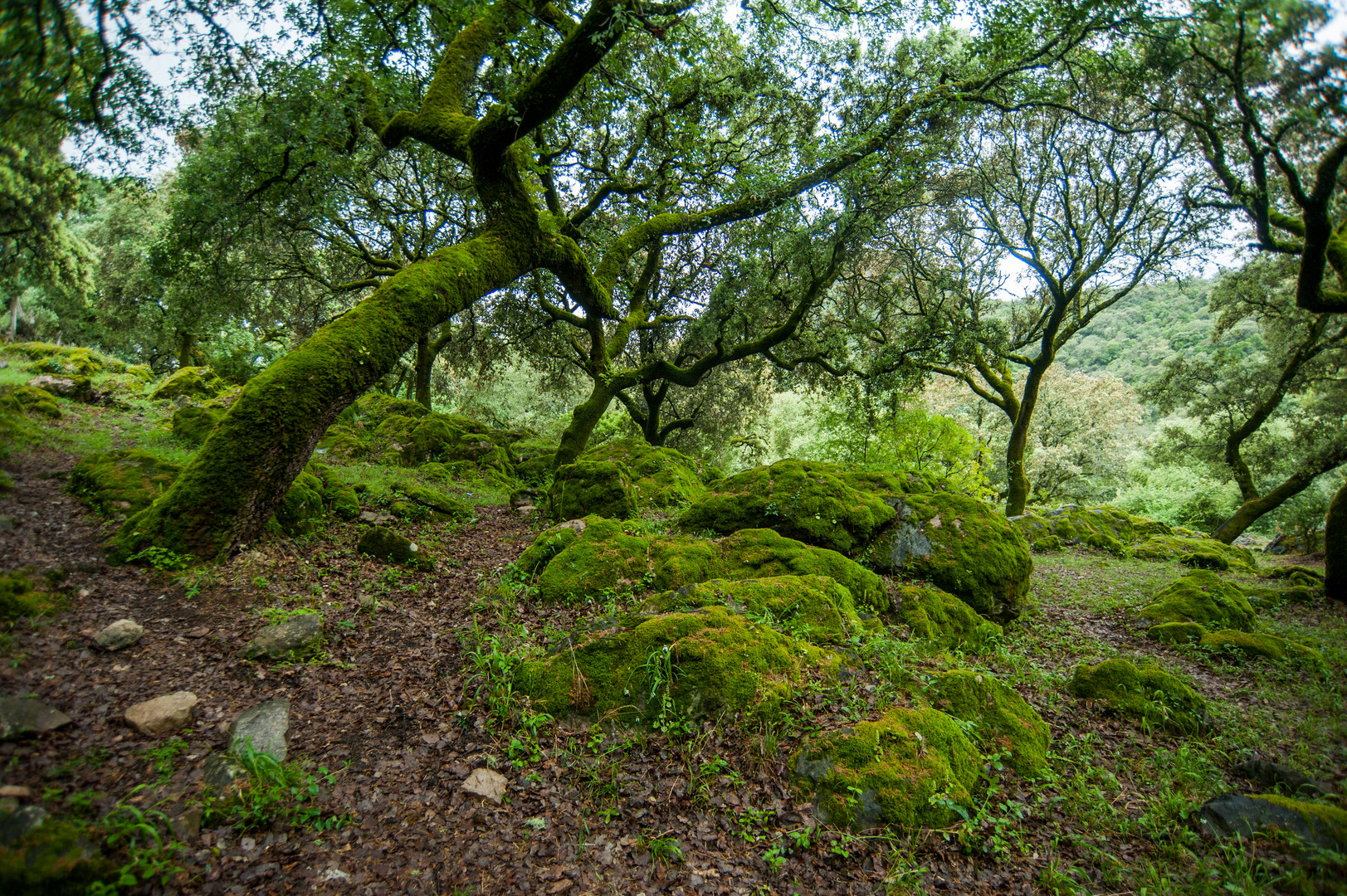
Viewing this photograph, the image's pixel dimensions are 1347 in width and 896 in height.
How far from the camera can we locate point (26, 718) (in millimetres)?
2781

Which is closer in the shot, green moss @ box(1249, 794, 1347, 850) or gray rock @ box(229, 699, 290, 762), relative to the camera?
green moss @ box(1249, 794, 1347, 850)

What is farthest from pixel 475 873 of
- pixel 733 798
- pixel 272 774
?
pixel 733 798

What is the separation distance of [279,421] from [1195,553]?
18.0m

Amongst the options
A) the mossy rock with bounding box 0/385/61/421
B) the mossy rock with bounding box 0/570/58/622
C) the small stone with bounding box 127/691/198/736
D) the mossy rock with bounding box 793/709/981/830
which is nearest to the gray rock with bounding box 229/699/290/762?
the small stone with bounding box 127/691/198/736

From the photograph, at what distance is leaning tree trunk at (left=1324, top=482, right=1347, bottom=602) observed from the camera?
8.55 metres

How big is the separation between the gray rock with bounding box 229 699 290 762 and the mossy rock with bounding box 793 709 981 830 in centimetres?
314

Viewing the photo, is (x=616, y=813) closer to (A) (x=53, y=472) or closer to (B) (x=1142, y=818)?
(B) (x=1142, y=818)

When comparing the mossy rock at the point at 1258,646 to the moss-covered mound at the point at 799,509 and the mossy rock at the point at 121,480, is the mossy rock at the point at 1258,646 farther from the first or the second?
the mossy rock at the point at 121,480

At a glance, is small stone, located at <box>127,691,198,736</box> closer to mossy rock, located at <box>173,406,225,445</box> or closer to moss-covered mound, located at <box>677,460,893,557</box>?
moss-covered mound, located at <box>677,460,893,557</box>

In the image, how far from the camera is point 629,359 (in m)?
17.1

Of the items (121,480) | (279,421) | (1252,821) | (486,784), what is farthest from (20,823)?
(1252,821)

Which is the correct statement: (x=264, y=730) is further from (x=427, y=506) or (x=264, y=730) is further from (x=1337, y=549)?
(x=1337, y=549)

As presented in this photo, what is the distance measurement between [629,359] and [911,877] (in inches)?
604

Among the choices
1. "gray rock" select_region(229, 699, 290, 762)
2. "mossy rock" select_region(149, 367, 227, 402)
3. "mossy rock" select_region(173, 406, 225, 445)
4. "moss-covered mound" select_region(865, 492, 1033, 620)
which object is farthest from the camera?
"mossy rock" select_region(149, 367, 227, 402)
